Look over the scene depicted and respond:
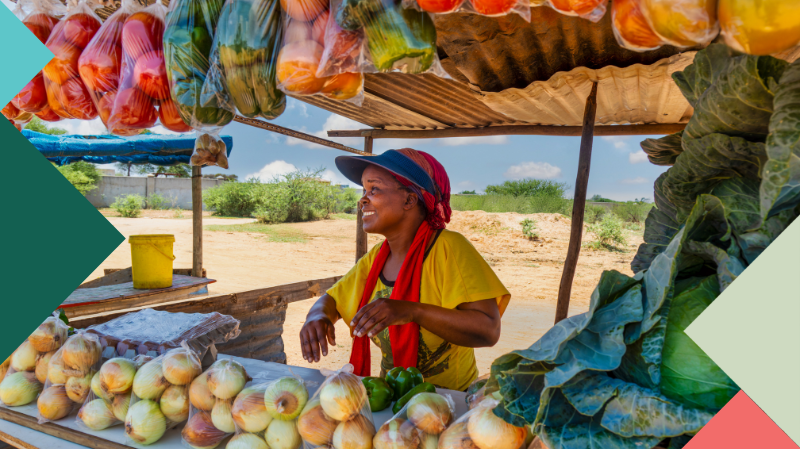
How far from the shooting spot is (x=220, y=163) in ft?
6.69

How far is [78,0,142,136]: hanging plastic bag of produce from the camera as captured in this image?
57.1 inches

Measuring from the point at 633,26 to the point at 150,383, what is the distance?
1.57 metres

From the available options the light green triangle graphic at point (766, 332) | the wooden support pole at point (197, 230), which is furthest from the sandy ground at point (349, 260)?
the light green triangle graphic at point (766, 332)

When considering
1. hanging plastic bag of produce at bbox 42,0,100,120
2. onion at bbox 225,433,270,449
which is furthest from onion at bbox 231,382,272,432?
hanging plastic bag of produce at bbox 42,0,100,120

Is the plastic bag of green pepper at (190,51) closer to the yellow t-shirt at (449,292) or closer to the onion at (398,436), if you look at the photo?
the onion at (398,436)

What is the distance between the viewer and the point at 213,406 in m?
1.34

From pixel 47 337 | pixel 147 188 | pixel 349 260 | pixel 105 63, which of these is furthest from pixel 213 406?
pixel 147 188

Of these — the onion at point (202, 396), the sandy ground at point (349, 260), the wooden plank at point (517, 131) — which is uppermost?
the wooden plank at point (517, 131)

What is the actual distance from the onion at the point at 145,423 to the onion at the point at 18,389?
23.2 inches

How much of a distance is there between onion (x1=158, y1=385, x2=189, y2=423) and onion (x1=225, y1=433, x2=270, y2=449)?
23 centimetres

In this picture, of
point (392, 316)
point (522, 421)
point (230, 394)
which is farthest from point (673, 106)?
point (230, 394)

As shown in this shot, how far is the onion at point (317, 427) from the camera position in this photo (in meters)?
1.16

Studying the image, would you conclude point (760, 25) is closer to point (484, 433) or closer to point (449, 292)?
point (484, 433)

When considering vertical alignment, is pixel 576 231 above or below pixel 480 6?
below
